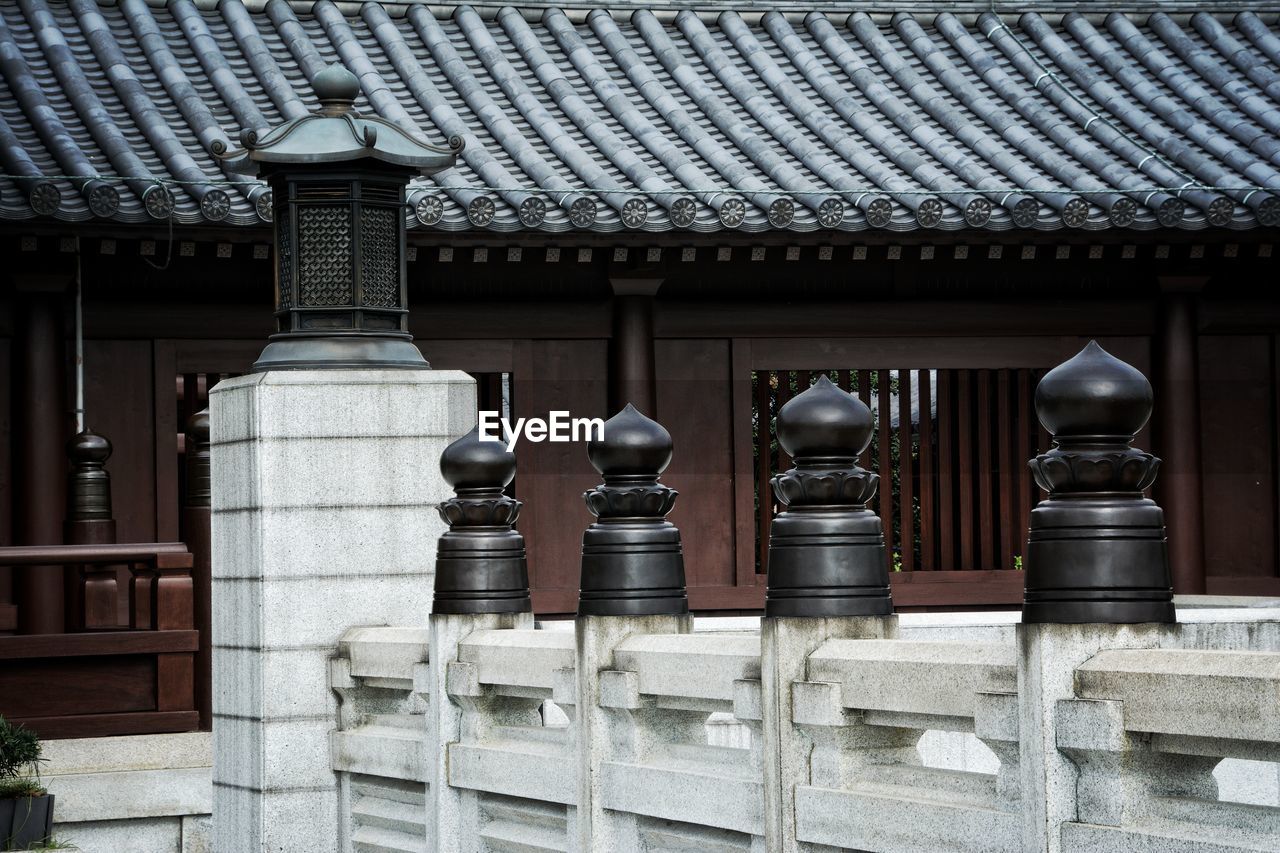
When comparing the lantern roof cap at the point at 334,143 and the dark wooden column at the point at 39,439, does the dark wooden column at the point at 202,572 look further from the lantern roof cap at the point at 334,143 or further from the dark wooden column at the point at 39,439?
the dark wooden column at the point at 39,439

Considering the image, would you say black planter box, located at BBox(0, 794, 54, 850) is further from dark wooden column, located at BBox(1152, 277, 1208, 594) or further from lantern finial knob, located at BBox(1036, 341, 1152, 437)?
dark wooden column, located at BBox(1152, 277, 1208, 594)

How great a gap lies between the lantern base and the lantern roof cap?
836 mm

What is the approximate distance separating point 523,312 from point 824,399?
8844 mm

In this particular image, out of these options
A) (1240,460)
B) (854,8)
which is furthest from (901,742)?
(854,8)

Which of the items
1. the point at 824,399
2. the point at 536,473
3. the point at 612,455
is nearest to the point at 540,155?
the point at 536,473

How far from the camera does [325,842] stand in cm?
878

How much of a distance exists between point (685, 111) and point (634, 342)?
244 centimetres

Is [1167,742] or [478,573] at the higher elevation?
[478,573]

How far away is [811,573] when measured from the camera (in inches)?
238

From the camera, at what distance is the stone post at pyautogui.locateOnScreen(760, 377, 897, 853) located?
602 cm

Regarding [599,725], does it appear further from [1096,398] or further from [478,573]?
[1096,398]

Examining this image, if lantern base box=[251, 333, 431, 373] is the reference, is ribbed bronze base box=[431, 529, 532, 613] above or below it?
below

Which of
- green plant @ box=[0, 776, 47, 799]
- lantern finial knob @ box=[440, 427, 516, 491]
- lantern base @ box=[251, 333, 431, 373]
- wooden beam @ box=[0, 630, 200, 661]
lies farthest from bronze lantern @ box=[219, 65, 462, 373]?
green plant @ box=[0, 776, 47, 799]

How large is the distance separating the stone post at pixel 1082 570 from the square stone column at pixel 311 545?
4.18 m
